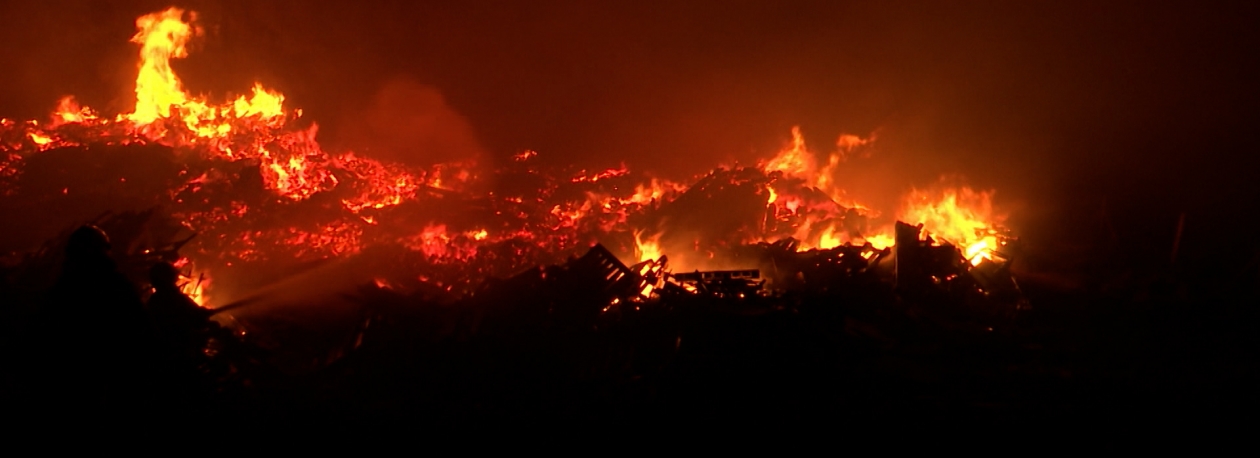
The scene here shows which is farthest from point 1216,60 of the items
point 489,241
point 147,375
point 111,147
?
point 111,147

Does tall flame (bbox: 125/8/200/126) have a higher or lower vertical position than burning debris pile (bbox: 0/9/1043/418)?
higher

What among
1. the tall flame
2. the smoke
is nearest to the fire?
the tall flame

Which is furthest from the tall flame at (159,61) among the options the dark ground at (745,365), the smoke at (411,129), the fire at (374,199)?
the dark ground at (745,365)

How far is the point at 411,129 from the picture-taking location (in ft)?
63.3

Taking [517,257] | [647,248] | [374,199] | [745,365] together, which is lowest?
[745,365]

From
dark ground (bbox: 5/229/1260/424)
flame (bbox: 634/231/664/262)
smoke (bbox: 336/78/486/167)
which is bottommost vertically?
dark ground (bbox: 5/229/1260/424)

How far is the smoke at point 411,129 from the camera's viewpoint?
1895 centimetres

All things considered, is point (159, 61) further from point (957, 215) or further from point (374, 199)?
point (957, 215)

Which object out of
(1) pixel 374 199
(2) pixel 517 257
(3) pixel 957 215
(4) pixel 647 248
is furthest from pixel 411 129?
(3) pixel 957 215

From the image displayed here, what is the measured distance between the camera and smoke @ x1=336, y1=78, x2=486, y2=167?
1895 centimetres

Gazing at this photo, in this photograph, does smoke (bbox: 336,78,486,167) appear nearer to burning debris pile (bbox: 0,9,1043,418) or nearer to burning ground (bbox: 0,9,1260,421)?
burning ground (bbox: 0,9,1260,421)

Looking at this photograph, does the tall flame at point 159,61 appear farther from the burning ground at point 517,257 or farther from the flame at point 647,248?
the flame at point 647,248

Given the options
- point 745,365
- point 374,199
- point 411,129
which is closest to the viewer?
point 745,365

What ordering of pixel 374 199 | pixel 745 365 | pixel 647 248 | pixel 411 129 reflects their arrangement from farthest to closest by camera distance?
pixel 411 129
pixel 374 199
pixel 647 248
pixel 745 365
